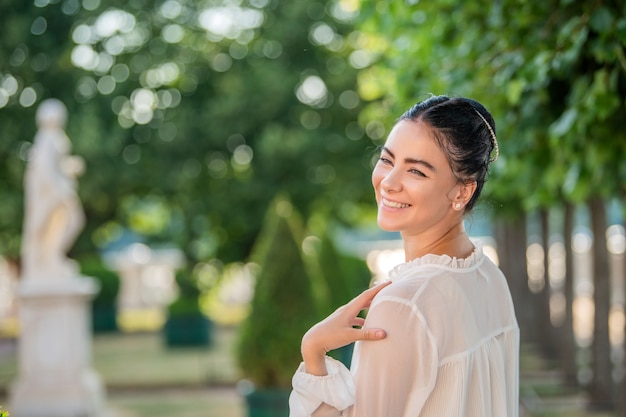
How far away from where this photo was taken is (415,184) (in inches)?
99.5

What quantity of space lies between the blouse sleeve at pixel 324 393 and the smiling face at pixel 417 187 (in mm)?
371

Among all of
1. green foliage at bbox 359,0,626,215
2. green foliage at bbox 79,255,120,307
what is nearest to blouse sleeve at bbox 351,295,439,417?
green foliage at bbox 359,0,626,215

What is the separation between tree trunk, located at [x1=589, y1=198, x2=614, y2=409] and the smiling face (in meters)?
9.53

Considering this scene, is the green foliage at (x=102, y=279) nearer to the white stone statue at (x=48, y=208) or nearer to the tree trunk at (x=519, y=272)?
the tree trunk at (x=519, y=272)

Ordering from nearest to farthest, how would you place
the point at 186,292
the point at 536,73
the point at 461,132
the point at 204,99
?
the point at 461,132, the point at 536,73, the point at 186,292, the point at 204,99

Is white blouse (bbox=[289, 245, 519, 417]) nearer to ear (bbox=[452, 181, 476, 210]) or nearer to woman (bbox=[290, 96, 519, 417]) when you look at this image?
woman (bbox=[290, 96, 519, 417])

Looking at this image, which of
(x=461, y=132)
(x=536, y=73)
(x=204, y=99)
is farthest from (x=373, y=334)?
(x=204, y=99)

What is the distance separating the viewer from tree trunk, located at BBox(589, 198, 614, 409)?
461 inches

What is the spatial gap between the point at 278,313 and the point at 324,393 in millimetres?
7857

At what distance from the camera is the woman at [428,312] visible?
2.35 metres

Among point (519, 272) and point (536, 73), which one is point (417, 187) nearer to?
point (536, 73)

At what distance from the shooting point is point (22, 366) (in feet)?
46.6

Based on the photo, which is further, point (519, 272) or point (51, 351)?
point (519, 272)

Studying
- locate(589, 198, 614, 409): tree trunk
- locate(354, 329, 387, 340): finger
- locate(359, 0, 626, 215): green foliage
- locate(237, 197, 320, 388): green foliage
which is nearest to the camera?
locate(354, 329, 387, 340): finger
